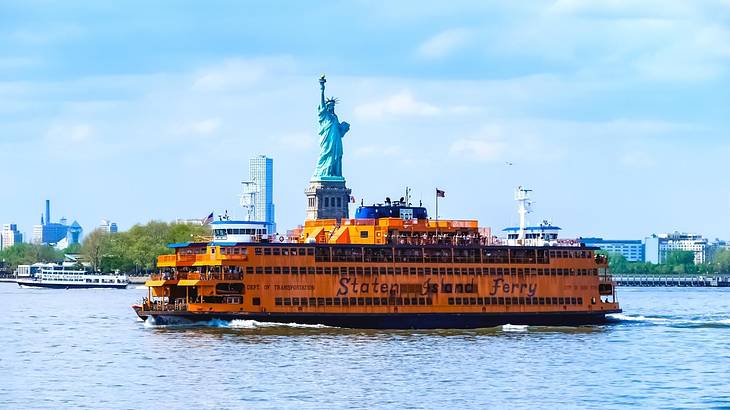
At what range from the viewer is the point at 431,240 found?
91.4 meters

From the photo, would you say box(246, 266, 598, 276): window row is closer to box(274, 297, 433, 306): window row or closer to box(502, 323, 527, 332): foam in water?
box(274, 297, 433, 306): window row

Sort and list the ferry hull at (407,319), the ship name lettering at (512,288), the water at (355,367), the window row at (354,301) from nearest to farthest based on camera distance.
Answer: the water at (355,367) → the ferry hull at (407,319) → the window row at (354,301) → the ship name lettering at (512,288)

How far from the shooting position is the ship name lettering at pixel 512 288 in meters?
91.9

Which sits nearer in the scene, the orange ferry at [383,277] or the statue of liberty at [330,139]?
the orange ferry at [383,277]

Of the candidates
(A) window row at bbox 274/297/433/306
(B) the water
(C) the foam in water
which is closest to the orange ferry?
(A) window row at bbox 274/297/433/306

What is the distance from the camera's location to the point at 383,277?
88.5m

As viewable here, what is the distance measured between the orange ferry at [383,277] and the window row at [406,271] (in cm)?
6

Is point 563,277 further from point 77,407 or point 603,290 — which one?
point 77,407

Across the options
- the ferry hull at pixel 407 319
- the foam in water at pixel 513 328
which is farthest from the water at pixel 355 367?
the ferry hull at pixel 407 319

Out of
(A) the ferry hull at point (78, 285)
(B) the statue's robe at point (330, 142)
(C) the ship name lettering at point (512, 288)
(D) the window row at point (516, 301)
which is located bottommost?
(D) the window row at point (516, 301)

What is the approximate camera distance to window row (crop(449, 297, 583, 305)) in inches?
3575

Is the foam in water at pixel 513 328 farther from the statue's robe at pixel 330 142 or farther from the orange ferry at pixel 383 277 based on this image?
the statue's robe at pixel 330 142

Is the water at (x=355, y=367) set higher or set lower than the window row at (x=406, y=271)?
lower

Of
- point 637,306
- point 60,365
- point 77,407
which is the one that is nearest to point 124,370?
point 60,365
